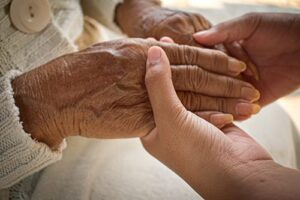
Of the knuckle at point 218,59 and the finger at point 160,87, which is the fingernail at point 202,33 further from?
the finger at point 160,87

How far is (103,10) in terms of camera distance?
3.85ft

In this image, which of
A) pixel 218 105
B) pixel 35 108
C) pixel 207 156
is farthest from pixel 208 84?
pixel 35 108

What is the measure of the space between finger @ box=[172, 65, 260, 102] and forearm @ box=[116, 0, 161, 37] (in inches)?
12.2

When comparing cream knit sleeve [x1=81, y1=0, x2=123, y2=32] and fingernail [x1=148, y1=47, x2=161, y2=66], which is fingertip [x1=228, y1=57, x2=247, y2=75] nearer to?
fingernail [x1=148, y1=47, x2=161, y2=66]

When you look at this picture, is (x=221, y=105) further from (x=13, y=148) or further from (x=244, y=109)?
(x=13, y=148)

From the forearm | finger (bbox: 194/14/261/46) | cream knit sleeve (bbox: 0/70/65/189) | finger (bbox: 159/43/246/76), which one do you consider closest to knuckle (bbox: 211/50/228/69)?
finger (bbox: 159/43/246/76)

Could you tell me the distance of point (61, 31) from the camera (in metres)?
0.89

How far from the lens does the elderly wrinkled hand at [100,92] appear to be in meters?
0.74

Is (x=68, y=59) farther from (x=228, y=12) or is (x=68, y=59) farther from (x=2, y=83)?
(x=228, y=12)

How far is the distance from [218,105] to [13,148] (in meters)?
0.45

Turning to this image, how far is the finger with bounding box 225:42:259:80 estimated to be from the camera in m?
0.98

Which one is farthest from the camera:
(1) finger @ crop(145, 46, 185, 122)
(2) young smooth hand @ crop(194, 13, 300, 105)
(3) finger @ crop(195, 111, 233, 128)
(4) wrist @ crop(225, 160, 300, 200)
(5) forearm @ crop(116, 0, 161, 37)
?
(5) forearm @ crop(116, 0, 161, 37)

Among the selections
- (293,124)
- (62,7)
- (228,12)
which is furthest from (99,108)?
(228,12)

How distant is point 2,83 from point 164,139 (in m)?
0.33
